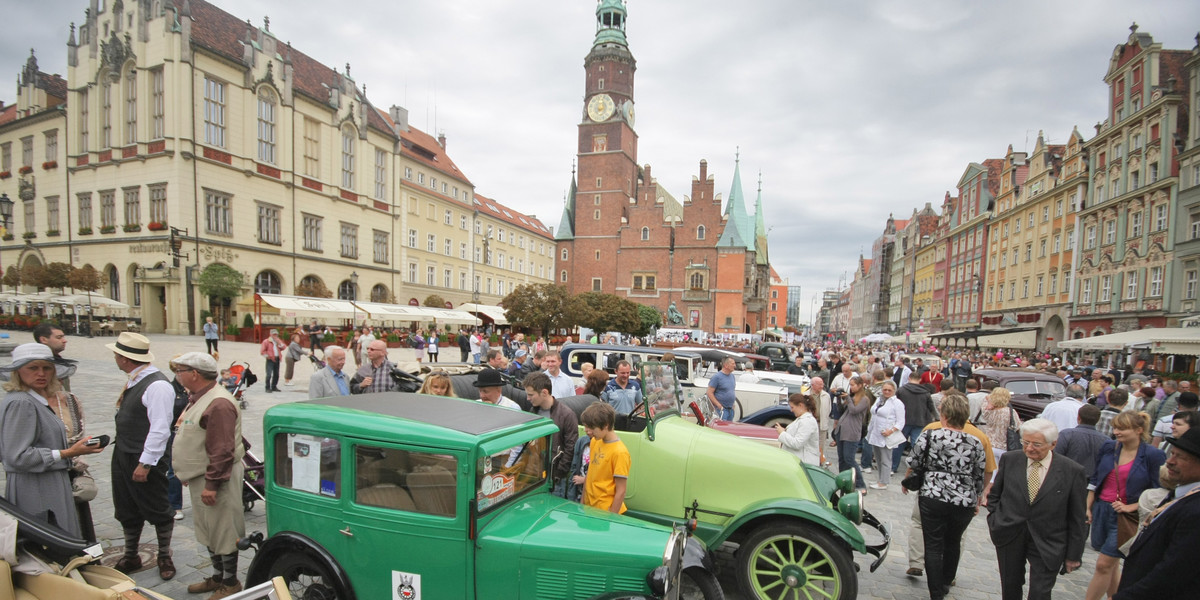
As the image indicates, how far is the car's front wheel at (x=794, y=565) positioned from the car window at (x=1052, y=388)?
35.7 feet

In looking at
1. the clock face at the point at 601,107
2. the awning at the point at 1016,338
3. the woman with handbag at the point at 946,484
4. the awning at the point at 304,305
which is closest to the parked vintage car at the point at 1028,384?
the woman with handbag at the point at 946,484

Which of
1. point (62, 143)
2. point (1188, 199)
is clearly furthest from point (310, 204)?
point (1188, 199)

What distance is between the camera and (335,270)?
1362 inches

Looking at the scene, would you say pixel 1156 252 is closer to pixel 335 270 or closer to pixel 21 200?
pixel 335 270

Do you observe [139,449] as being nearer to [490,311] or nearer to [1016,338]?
[490,311]

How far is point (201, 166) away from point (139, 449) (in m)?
29.9

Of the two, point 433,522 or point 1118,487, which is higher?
point 433,522

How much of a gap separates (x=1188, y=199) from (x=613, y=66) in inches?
A: 2008

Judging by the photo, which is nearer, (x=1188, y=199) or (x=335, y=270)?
(x=1188, y=199)

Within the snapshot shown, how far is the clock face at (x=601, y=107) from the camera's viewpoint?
60.6 m

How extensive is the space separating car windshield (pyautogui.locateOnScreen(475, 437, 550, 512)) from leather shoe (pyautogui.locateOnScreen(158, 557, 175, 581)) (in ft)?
10.1

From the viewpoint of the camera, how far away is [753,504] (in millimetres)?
3975

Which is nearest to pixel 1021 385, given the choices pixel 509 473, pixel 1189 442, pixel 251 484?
pixel 1189 442

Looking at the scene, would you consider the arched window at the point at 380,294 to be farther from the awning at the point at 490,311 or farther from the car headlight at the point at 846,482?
the car headlight at the point at 846,482
